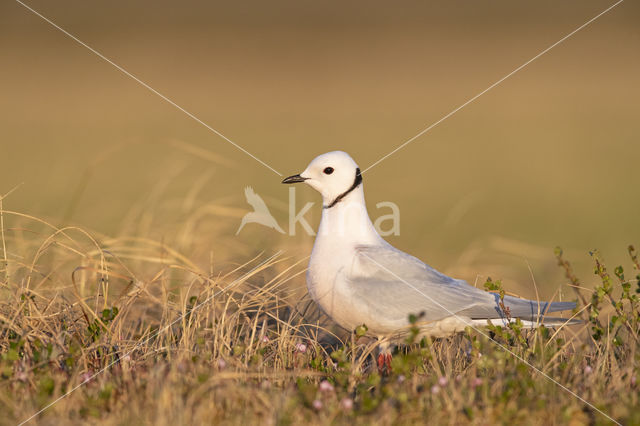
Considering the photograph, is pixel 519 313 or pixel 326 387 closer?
pixel 326 387

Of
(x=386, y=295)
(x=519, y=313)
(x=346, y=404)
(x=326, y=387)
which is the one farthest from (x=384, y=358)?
(x=346, y=404)

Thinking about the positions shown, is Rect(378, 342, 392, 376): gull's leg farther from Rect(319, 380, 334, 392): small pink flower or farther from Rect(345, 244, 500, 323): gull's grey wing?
Rect(319, 380, 334, 392): small pink flower

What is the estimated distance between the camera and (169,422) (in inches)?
151

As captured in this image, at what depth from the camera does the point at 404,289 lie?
542cm

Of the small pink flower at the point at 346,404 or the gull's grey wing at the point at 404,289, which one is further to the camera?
the gull's grey wing at the point at 404,289

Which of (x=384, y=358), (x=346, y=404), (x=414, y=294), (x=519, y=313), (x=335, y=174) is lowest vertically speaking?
(x=384, y=358)

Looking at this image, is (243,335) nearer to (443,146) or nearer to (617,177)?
(617,177)

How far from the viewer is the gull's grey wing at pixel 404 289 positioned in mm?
5336

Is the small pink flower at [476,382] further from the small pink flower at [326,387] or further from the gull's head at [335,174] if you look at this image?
the gull's head at [335,174]

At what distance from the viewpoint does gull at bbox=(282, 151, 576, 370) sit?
210 inches

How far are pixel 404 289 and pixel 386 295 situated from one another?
0.49 feet

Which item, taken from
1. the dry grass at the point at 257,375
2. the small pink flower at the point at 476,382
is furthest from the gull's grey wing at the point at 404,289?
the small pink flower at the point at 476,382

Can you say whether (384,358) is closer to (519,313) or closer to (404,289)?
(404,289)

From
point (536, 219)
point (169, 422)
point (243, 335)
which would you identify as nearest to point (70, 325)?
point (243, 335)
